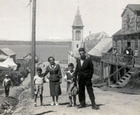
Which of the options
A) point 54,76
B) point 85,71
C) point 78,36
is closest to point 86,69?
point 85,71

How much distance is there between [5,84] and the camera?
59.5ft

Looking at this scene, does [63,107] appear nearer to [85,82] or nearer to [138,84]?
[85,82]

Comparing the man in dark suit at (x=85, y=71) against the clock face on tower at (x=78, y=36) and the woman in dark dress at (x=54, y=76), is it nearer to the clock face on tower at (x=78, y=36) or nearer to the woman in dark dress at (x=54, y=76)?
the woman in dark dress at (x=54, y=76)

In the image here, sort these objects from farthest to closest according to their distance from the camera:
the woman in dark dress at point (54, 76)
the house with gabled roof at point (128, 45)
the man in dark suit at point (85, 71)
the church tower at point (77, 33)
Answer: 1. the church tower at point (77, 33)
2. the house with gabled roof at point (128, 45)
3. the woman in dark dress at point (54, 76)
4. the man in dark suit at point (85, 71)

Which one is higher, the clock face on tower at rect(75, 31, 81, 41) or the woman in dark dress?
the clock face on tower at rect(75, 31, 81, 41)

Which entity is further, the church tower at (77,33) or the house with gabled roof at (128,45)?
the church tower at (77,33)

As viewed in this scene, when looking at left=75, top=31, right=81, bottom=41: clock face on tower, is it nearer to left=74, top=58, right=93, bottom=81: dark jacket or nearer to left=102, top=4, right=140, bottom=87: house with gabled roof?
left=102, top=4, right=140, bottom=87: house with gabled roof

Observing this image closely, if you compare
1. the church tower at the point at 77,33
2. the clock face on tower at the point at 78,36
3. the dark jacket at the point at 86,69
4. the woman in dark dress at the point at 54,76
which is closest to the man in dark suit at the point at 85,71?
the dark jacket at the point at 86,69

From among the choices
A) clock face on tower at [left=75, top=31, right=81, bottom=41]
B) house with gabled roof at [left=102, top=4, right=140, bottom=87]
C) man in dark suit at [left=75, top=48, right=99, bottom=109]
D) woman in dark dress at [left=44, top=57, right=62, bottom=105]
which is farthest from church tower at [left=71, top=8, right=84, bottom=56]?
man in dark suit at [left=75, top=48, right=99, bottom=109]

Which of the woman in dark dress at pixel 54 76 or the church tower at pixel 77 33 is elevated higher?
the church tower at pixel 77 33

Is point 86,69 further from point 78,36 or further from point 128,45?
point 78,36

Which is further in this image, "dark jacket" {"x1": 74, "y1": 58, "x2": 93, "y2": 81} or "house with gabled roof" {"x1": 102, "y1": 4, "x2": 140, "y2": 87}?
"house with gabled roof" {"x1": 102, "y1": 4, "x2": 140, "y2": 87}

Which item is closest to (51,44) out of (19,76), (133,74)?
(19,76)

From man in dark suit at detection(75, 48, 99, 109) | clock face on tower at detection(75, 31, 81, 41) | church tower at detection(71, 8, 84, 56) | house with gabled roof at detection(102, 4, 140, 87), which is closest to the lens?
man in dark suit at detection(75, 48, 99, 109)
